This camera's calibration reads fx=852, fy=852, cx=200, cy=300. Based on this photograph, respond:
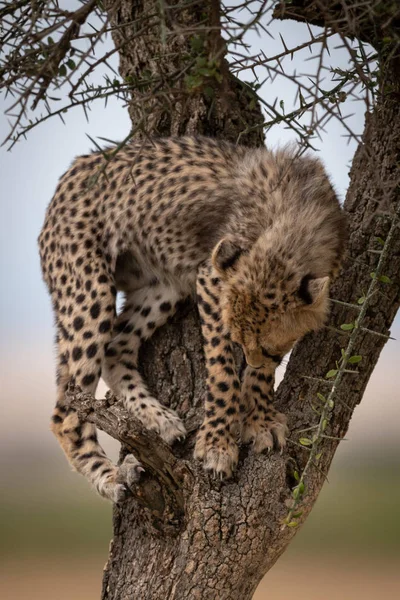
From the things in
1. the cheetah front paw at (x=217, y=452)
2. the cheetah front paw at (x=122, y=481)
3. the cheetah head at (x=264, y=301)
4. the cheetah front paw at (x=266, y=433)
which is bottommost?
the cheetah front paw at (x=122, y=481)

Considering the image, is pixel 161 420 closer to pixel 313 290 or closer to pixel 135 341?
pixel 135 341

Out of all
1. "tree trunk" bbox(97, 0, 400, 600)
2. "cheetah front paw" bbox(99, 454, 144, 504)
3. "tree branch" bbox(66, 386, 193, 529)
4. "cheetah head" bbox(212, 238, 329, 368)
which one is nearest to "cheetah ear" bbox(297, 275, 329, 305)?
"cheetah head" bbox(212, 238, 329, 368)

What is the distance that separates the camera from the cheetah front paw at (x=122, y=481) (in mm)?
3471

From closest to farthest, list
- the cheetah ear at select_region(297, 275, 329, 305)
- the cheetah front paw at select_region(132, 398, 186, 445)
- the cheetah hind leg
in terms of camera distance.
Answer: the cheetah ear at select_region(297, 275, 329, 305)
the cheetah front paw at select_region(132, 398, 186, 445)
the cheetah hind leg

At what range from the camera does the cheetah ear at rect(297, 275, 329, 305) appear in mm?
3385

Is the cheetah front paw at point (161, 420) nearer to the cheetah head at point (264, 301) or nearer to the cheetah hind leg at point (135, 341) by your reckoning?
the cheetah hind leg at point (135, 341)

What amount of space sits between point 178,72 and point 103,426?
1375 millimetres

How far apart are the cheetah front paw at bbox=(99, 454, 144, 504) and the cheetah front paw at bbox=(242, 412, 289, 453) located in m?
0.51

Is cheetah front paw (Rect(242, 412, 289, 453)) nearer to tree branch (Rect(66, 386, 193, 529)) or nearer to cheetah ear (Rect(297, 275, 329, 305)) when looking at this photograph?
tree branch (Rect(66, 386, 193, 529))

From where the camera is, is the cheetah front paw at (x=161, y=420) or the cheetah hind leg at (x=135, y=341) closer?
the cheetah front paw at (x=161, y=420)

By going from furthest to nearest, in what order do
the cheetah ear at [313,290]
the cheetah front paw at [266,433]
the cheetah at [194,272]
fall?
the cheetah front paw at [266,433]
the cheetah at [194,272]
the cheetah ear at [313,290]

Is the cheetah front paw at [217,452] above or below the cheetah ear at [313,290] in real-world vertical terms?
below

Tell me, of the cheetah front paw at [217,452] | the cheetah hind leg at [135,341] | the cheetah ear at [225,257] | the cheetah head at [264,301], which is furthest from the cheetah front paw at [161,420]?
the cheetah ear at [225,257]

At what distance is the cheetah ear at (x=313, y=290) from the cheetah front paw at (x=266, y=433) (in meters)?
0.58
